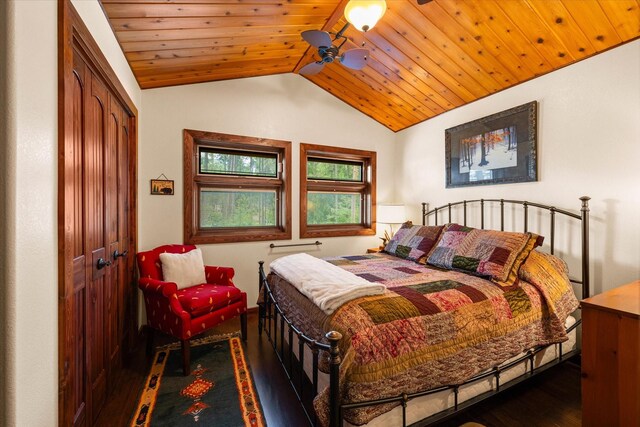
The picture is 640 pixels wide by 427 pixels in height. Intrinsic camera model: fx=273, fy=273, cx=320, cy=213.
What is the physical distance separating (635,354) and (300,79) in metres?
3.82

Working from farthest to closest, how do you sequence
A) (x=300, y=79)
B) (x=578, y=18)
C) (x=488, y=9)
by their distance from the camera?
1. (x=300, y=79)
2. (x=488, y=9)
3. (x=578, y=18)

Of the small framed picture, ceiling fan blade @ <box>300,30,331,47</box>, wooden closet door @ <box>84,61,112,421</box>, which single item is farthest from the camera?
the small framed picture

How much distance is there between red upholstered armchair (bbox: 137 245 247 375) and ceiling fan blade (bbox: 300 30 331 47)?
2223 mm

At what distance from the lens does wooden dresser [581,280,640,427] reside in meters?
1.17

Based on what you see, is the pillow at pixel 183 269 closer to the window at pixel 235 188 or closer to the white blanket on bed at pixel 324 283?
the window at pixel 235 188

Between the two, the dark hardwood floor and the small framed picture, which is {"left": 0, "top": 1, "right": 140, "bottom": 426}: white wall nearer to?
the dark hardwood floor

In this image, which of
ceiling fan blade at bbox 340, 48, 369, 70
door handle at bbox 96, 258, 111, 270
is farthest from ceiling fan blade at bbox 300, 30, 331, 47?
door handle at bbox 96, 258, 111, 270

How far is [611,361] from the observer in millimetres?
1236

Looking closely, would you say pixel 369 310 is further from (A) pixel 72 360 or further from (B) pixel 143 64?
(B) pixel 143 64

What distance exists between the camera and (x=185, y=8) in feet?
6.39

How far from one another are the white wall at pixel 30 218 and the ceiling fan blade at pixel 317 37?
4.79 ft

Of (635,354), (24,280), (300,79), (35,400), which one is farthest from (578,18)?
(35,400)

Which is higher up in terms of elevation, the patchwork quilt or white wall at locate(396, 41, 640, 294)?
white wall at locate(396, 41, 640, 294)

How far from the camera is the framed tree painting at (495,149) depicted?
2.59 metres
